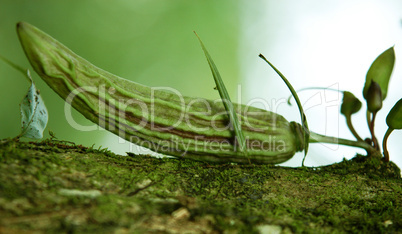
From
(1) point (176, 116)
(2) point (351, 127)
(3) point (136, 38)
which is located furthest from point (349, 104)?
(3) point (136, 38)

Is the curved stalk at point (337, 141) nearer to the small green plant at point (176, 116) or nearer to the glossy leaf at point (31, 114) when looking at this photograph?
the small green plant at point (176, 116)

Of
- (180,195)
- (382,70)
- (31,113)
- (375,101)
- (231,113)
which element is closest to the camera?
(180,195)

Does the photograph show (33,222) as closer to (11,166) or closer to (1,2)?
(11,166)

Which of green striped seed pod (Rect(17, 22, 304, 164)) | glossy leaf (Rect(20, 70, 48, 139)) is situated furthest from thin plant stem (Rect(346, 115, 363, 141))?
glossy leaf (Rect(20, 70, 48, 139))

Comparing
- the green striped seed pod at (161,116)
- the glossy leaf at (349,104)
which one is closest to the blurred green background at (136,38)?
the glossy leaf at (349,104)

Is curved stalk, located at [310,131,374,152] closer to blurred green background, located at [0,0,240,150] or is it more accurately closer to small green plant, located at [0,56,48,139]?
small green plant, located at [0,56,48,139]

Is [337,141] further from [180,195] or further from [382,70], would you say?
[180,195]
